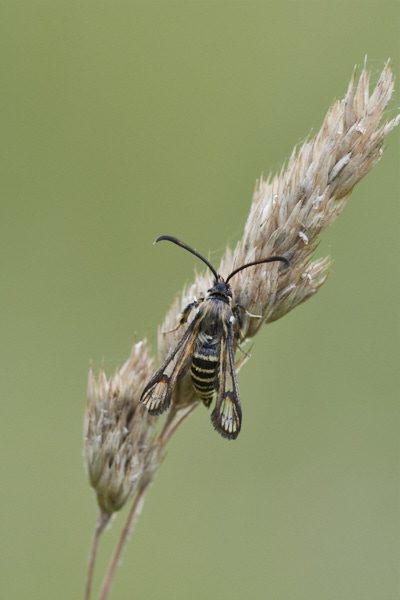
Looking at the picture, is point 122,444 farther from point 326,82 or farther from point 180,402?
point 326,82

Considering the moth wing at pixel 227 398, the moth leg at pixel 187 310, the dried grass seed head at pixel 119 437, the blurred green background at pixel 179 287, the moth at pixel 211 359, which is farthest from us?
the blurred green background at pixel 179 287

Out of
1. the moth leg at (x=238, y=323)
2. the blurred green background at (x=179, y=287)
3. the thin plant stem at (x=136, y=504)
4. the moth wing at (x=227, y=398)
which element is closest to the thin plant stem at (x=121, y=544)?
the thin plant stem at (x=136, y=504)

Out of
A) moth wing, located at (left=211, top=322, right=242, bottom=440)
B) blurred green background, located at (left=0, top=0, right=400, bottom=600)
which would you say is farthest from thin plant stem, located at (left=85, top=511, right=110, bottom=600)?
blurred green background, located at (left=0, top=0, right=400, bottom=600)

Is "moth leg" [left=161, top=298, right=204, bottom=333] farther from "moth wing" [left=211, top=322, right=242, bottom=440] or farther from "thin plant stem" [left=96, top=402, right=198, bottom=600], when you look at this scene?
"thin plant stem" [left=96, top=402, right=198, bottom=600]

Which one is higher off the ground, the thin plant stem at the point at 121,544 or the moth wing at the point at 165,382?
the moth wing at the point at 165,382

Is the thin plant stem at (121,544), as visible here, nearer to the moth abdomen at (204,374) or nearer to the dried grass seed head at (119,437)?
the dried grass seed head at (119,437)

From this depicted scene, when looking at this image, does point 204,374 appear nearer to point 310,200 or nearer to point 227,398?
point 227,398

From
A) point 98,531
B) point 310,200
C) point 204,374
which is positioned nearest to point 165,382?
point 204,374
